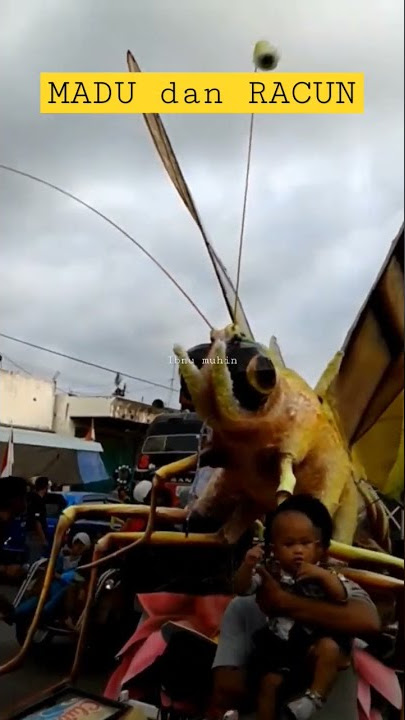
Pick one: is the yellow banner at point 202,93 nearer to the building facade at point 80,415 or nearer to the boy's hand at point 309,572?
the building facade at point 80,415

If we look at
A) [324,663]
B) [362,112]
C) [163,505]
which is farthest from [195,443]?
[362,112]

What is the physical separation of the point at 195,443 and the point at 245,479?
17cm

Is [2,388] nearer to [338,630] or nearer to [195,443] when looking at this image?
[195,443]

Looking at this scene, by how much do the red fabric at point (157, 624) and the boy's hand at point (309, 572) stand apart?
29 centimetres

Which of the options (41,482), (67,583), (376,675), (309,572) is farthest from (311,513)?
(41,482)

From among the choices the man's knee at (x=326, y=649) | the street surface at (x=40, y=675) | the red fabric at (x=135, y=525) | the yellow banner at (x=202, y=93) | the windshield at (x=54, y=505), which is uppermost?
the yellow banner at (x=202, y=93)

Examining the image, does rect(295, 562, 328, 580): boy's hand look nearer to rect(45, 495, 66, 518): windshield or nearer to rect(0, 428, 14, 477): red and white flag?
rect(45, 495, 66, 518): windshield

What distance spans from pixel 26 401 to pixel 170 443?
375 mm

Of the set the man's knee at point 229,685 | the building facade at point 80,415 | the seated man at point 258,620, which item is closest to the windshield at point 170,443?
the building facade at point 80,415

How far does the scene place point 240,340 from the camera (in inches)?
54.6

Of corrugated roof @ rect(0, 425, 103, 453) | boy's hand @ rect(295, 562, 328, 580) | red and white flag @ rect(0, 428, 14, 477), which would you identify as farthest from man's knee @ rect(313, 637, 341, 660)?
red and white flag @ rect(0, 428, 14, 477)

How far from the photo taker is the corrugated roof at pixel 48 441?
1.72 meters

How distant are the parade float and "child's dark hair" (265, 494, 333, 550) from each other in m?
0.07

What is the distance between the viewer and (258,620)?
1.27 m
